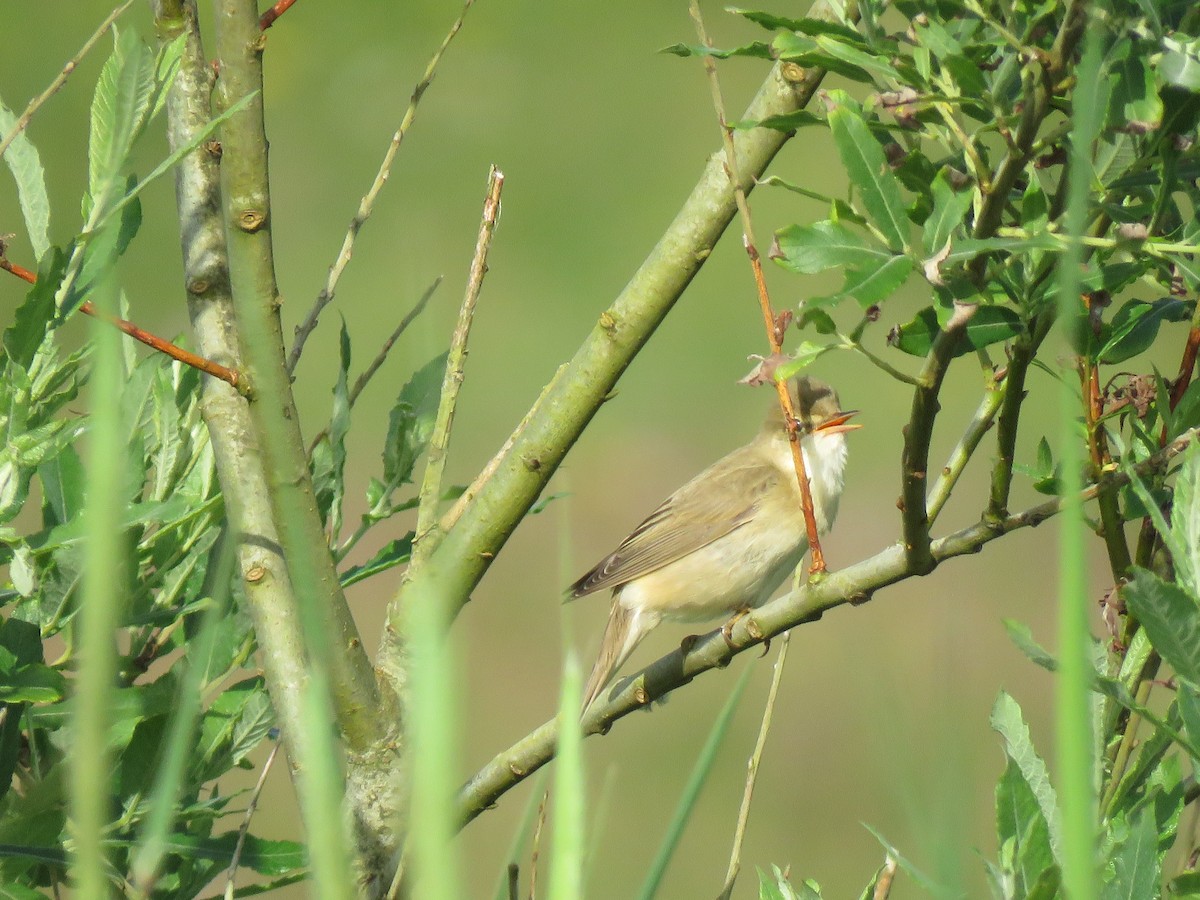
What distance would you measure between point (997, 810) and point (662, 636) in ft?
8.90

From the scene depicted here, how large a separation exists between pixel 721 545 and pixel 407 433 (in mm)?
1643

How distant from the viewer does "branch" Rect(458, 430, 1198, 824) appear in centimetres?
145

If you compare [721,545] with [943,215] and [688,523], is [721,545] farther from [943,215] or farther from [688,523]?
[943,215]

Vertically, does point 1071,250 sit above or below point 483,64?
below

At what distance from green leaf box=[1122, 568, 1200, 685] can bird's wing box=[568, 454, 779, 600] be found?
2241 mm

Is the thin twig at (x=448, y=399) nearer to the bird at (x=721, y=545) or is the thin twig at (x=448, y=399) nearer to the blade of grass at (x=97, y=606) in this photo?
the blade of grass at (x=97, y=606)

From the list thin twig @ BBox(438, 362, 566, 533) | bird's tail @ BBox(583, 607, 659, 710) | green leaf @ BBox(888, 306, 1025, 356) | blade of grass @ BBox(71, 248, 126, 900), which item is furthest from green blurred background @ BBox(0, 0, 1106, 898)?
blade of grass @ BBox(71, 248, 126, 900)

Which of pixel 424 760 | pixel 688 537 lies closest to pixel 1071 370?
pixel 424 760

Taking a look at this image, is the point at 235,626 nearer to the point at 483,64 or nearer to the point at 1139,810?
the point at 1139,810

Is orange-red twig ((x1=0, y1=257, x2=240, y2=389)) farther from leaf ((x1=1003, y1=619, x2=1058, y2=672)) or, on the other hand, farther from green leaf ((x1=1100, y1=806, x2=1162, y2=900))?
green leaf ((x1=1100, y1=806, x2=1162, y2=900))

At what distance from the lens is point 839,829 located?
5.36 meters

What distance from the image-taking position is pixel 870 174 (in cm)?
132

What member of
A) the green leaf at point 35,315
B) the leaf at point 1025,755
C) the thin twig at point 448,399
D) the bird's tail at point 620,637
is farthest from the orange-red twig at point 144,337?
the bird's tail at point 620,637

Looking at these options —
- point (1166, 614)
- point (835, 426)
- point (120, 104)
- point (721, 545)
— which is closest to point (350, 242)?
point (120, 104)
